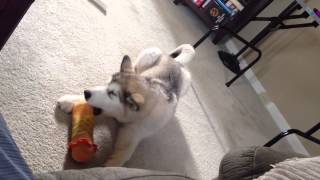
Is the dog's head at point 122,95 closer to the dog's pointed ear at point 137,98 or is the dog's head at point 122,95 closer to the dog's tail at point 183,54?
the dog's pointed ear at point 137,98

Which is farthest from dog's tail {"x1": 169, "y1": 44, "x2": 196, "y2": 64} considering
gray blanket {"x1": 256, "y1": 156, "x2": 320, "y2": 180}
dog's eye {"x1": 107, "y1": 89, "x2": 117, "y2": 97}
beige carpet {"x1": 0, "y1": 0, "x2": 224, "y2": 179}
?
gray blanket {"x1": 256, "y1": 156, "x2": 320, "y2": 180}

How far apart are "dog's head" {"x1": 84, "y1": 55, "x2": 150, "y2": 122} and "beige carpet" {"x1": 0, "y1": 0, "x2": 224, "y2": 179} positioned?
0.40ft

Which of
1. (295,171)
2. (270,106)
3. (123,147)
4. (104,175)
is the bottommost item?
(270,106)

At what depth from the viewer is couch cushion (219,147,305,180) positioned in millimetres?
917

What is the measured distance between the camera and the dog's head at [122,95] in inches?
55.1

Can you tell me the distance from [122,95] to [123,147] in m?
0.20

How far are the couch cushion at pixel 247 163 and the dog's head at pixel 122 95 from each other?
530 mm

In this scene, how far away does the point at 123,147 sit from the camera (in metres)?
1.41

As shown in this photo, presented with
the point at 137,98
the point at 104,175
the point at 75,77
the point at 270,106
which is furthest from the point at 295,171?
the point at 270,106

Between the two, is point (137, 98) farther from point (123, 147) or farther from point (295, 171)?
point (295, 171)

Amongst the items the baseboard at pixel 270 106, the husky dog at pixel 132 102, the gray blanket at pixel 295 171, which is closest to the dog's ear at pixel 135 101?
the husky dog at pixel 132 102

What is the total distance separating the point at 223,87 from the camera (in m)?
2.38

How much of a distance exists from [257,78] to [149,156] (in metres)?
1.41

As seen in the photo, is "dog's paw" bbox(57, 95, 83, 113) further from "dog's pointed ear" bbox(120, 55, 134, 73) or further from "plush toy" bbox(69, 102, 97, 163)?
"dog's pointed ear" bbox(120, 55, 134, 73)
